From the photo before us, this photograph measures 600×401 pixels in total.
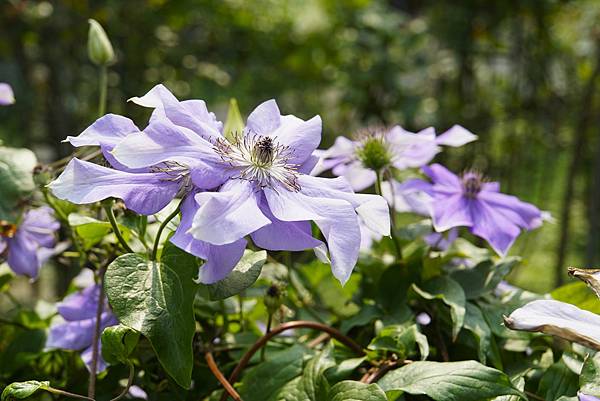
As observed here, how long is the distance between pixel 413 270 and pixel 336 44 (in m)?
1.92

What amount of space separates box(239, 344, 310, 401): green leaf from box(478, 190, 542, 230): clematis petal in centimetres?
24

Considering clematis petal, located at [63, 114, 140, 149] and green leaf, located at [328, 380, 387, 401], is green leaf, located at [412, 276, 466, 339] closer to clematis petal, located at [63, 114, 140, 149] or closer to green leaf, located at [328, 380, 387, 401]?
green leaf, located at [328, 380, 387, 401]

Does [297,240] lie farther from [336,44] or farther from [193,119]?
[336,44]

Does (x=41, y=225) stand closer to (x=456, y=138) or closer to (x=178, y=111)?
(x=178, y=111)

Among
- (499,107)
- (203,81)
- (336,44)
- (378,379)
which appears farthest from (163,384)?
(499,107)

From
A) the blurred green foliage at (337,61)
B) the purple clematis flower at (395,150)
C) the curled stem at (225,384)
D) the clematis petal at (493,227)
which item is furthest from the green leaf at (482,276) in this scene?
the blurred green foliage at (337,61)

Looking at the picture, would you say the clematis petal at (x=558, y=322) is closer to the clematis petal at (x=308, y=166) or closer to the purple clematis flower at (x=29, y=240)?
the clematis petal at (x=308, y=166)

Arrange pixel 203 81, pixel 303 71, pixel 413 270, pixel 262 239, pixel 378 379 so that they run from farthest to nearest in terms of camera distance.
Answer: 1. pixel 303 71
2. pixel 203 81
3. pixel 413 270
4. pixel 378 379
5. pixel 262 239

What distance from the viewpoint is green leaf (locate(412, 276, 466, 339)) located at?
0.61m

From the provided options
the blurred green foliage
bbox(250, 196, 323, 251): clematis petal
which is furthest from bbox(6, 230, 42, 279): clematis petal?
the blurred green foliage

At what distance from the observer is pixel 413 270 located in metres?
0.70

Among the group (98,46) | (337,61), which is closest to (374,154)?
(98,46)

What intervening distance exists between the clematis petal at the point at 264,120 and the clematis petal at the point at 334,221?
0.12 meters

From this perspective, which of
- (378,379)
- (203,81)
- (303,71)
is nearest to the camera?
(378,379)
